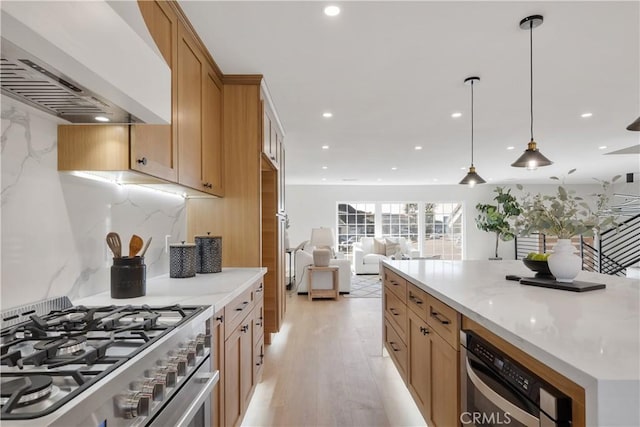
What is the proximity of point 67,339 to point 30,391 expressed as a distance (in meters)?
0.35

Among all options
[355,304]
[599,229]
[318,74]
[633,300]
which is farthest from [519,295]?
[355,304]

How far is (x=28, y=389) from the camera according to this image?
2.20ft

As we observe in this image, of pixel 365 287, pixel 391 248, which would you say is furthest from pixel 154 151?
pixel 391 248

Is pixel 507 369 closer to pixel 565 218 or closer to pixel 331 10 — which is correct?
pixel 565 218

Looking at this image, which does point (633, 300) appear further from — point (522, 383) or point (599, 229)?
point (522, 383)

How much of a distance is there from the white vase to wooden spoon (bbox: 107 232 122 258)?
211 centimetres

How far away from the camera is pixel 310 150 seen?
5625 millimetres

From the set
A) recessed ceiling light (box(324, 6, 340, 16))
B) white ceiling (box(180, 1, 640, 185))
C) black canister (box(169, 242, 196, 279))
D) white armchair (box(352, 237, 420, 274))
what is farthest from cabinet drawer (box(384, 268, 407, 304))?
white armchair (box(352, 237, 420, 274))

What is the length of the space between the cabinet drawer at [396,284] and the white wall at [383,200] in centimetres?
728

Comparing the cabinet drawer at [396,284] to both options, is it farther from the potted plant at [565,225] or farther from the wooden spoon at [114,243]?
the wooden spoon at [114,243]

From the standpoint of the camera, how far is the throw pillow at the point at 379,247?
9.42 metres

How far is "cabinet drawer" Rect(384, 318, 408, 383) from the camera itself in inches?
95.0

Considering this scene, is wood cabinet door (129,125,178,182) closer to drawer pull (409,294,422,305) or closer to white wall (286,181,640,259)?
drawer pull (409,294,422,305)

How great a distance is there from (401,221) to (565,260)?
8.93m
